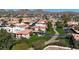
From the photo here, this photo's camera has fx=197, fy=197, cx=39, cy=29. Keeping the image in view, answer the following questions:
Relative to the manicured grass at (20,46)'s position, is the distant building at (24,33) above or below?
above

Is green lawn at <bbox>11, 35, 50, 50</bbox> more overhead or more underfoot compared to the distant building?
more underfoot

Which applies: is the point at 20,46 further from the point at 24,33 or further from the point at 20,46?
the point at 24,33

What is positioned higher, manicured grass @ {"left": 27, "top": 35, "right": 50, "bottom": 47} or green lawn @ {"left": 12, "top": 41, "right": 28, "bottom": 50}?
manicured grass @ {"left": 27, "top": 35, "right": 50, "bottom": 47}

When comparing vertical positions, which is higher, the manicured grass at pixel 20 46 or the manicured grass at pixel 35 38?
the manicured grass at pixel 35 38

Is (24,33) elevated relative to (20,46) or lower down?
elevated

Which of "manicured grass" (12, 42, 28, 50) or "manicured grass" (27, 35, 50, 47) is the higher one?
"manicured grass" (27, 35, 50, 47)

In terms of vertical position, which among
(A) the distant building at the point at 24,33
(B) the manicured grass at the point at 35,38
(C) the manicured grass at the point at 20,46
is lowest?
(C) the manicured grass at the point at 20,46

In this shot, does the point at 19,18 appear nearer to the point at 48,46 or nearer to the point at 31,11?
the point at 31,11

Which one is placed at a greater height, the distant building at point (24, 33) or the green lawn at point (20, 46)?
the distant building at point (24, 33)

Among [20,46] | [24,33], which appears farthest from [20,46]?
[24,33]

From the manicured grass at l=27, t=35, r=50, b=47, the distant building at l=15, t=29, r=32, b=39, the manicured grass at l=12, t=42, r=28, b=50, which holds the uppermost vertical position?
the distant building at l=15, t=29, r=32, b=39
